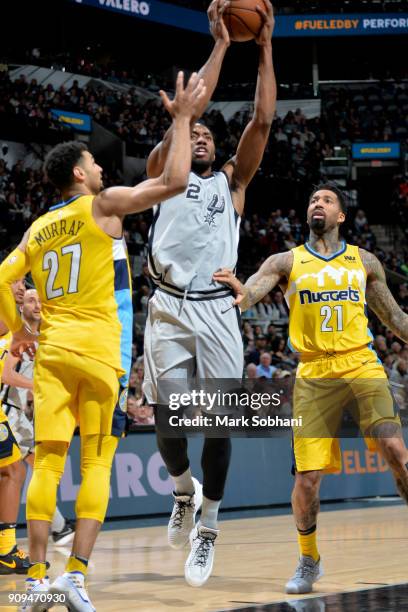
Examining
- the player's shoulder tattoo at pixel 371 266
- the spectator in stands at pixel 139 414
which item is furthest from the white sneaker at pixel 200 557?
the spectator in stands at pixel 139 414

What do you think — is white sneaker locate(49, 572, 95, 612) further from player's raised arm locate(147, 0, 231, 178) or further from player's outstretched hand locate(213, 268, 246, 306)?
player's raised arm locate(147, 0, 231, 178)

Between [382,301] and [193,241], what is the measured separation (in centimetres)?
138

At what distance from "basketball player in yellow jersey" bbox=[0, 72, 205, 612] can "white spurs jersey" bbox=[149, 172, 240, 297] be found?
92 centimetres

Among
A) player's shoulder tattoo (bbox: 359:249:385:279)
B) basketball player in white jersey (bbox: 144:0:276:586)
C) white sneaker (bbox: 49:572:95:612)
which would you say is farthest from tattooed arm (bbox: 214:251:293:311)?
white sneaker (bbox: 49:572:95:612)

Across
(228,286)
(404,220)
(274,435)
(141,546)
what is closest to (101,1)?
(404,220)

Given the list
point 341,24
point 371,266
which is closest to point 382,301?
point 371,266

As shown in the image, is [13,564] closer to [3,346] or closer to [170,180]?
[3,346]

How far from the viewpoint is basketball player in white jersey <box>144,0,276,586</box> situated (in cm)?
572

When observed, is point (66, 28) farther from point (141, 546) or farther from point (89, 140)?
point (141, 546)

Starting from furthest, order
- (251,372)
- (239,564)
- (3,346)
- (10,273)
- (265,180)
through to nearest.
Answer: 1. (265,180)
2. (251,372)
3. (239,564)
4. (3,346)
5. (10,273)

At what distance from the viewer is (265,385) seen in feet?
46.7

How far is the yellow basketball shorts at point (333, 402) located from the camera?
19.2 feet

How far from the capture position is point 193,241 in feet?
18.8

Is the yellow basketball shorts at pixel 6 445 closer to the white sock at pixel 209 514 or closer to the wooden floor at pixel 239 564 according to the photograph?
the wooden floor at pixel 239 564
